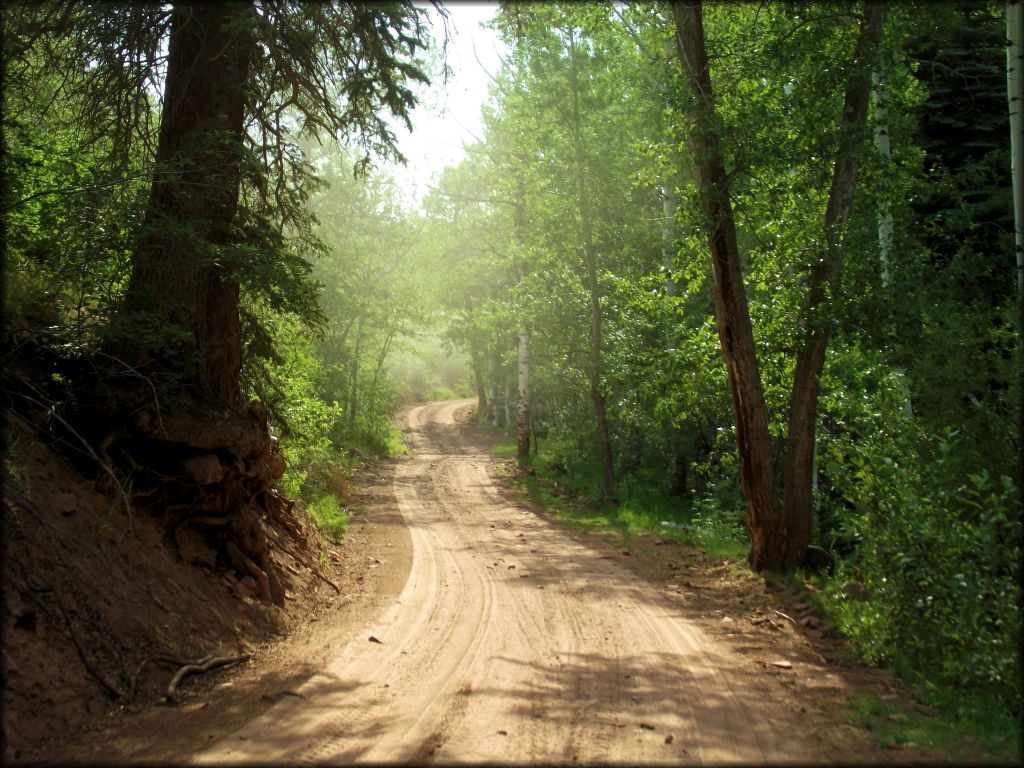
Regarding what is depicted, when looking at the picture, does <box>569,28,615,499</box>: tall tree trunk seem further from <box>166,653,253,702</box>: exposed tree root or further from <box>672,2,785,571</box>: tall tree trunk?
<box>166,653,253,702</box>: exposed tree root

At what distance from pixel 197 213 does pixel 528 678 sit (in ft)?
19.1

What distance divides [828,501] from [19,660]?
40.9 ft

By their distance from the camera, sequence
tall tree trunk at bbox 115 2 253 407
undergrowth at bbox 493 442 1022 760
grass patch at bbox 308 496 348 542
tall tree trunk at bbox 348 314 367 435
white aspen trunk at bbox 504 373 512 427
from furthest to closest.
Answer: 1. white aspen trunk at bbox 504 373 512 427
2. tall tree trunk at bbox 348 314 367 435
3. grass patch at bbox 308 496 348 542
4. tall tree trunk at bbox 115 2 253 407
5. undergrowth at bbox 493 442 1022 760

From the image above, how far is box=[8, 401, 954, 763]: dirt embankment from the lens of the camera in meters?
4.66

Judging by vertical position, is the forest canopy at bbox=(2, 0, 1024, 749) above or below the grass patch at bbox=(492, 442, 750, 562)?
above

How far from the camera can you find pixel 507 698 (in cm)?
559

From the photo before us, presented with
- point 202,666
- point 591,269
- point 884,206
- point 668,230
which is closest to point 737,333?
point 884,206

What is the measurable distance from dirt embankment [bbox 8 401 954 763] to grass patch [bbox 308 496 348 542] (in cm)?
102

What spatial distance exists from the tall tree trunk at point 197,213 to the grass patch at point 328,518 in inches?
177

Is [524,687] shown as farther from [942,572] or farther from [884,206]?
[884,206]

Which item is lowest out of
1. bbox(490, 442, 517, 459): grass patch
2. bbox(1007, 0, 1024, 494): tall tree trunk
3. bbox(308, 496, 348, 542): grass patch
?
bbox(308, 496, 348, 542): grass patch

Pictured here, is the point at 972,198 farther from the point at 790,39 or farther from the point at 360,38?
the point at 360,38

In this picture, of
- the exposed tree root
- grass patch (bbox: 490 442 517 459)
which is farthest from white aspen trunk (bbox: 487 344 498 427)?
the exposed tree root

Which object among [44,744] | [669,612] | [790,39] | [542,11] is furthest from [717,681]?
[542,11]
